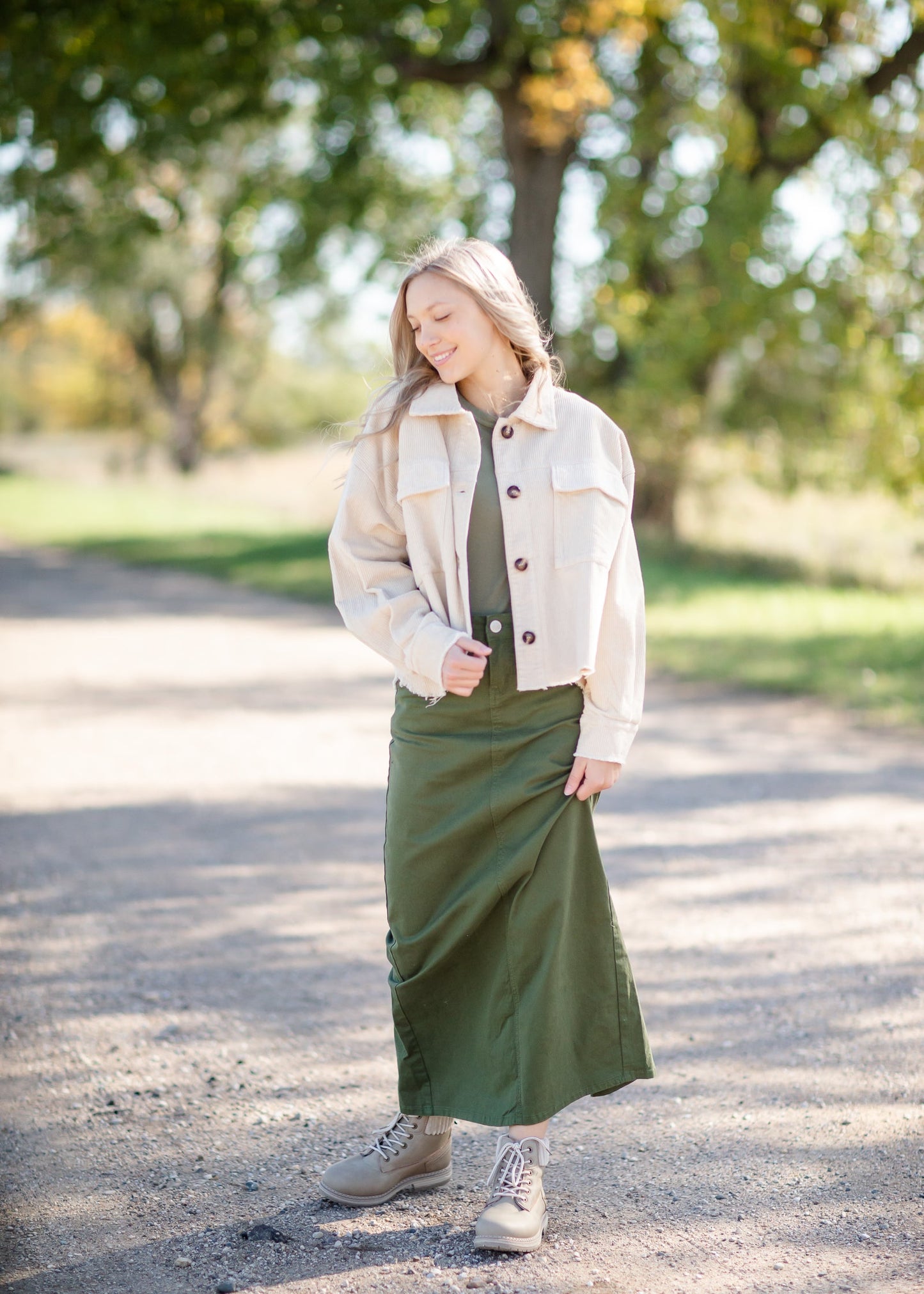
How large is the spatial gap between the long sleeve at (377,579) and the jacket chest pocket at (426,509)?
68mm

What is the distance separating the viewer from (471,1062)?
2.82m

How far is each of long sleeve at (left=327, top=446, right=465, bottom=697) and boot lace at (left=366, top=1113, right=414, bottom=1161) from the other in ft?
3.29

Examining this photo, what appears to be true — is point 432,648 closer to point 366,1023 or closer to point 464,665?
point 464,665

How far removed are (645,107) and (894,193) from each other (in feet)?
13.0

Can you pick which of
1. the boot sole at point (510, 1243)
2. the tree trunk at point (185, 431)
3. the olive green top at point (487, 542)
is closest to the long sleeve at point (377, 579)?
the olive green top at point (487, 542)

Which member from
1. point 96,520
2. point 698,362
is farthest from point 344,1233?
point 96,520

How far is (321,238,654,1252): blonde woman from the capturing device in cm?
274

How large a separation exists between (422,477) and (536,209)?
11888 millimetres

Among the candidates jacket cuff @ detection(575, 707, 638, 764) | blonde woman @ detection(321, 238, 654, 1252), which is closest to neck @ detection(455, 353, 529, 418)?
blonde woman @ detection(321, 238, 654, 1252)

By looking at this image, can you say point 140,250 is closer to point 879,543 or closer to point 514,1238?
point 879,543

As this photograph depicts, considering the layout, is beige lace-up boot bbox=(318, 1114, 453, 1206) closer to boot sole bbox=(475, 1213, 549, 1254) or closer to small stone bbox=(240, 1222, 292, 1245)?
small stone bbox=(240, 1222, 292, 1245)

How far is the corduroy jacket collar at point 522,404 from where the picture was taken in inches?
109

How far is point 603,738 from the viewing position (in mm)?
2766

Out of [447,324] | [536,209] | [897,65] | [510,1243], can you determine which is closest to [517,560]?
[447,324]
